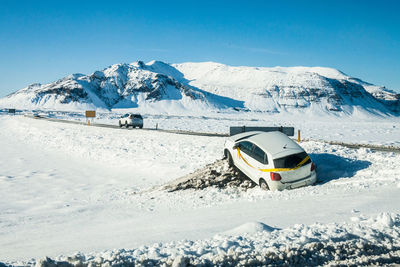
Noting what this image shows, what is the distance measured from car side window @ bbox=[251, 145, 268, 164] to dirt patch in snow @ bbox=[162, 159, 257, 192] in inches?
54.9

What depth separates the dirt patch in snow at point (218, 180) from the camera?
41.8ft

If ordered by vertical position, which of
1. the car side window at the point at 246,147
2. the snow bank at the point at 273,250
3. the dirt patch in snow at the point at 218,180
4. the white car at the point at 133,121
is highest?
the white car at the point at 133,121

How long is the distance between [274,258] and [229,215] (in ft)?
10.2

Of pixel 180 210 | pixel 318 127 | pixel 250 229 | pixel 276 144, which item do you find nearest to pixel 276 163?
pixel 276 144

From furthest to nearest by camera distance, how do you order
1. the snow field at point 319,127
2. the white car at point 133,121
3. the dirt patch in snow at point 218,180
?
the white car at point 133,121
the snow field at point 319,127
the dirt patch in snow at point 218,180

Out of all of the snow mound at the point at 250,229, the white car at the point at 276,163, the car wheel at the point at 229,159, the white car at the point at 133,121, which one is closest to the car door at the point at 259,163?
the white car at the point at 276,163

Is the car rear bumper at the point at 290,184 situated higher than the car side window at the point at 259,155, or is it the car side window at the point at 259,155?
the car side window at the point at 259,155

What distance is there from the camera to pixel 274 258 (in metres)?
5.00

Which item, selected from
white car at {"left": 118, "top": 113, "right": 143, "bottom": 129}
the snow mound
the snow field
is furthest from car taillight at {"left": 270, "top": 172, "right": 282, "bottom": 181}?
white car at {"left": 118, "top": 113, "right": 143, "bottom": 129}

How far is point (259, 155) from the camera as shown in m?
11.3

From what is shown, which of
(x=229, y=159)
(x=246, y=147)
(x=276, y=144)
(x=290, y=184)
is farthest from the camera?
(x=229, y=159)

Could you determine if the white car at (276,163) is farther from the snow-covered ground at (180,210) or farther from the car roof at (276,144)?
the snow-covered ground at (180,210)

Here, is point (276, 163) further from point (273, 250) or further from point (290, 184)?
point (273, 250)

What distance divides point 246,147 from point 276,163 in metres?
1.87
